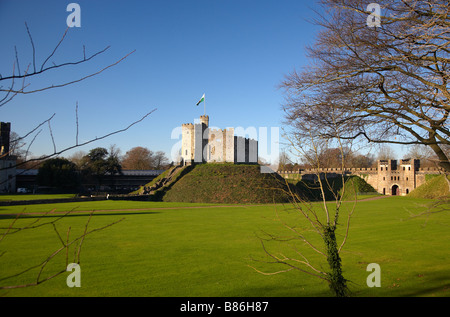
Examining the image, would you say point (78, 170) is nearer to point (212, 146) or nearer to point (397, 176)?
point (212, 146)

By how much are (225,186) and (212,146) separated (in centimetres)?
1361

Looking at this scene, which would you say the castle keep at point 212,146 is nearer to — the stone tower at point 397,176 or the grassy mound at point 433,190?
the stone tower at point 397,176

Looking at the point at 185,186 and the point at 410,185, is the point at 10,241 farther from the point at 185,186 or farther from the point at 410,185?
the point at 410,185

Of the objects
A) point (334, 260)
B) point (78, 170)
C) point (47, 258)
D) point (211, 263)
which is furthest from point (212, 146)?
point (47, 258)

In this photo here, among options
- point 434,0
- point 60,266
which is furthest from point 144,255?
point 434,0

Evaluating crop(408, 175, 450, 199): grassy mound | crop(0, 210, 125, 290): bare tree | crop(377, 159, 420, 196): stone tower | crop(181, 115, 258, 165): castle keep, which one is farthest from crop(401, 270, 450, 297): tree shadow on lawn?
crop(377, 159, 420, 196): stone tower

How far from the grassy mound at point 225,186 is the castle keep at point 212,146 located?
5.20m

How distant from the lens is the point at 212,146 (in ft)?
184

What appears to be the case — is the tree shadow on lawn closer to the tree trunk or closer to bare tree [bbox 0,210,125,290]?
the tree trunk

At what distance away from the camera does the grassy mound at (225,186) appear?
4094cm

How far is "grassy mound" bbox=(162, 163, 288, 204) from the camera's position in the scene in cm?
4094

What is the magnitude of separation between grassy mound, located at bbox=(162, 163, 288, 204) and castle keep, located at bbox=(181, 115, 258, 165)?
5.20m

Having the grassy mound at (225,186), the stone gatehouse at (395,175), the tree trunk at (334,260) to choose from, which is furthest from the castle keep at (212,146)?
the tree trunk at (334,260)
